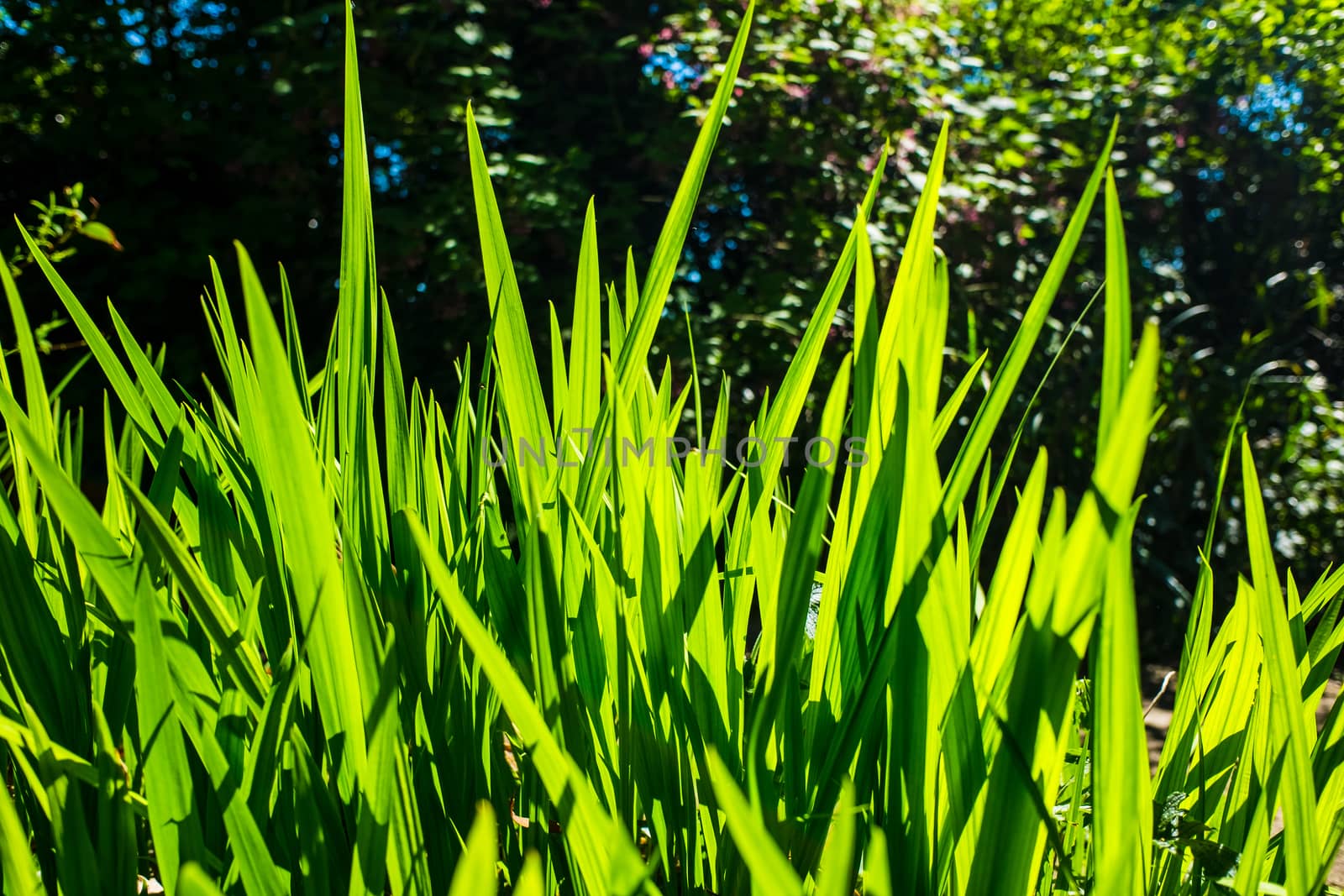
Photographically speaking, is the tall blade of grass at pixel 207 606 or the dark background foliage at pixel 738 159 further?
the dark background foliage at pixel 738 159

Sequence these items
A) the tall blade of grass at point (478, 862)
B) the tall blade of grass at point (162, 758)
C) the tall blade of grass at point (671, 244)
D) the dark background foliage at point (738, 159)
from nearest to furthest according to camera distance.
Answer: the tall blade of grass at point (478, 862), the tall blade of grass at point (162, 758), the tall blade of grass at point (671, 244), the dark background foliage at point (738, 159)

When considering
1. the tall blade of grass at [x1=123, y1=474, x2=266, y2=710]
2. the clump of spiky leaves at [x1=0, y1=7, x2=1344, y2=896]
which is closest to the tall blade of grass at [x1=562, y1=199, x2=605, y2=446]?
the clump of spiky leaves at [x1=0, y1=7, x2=1344, y2=896]

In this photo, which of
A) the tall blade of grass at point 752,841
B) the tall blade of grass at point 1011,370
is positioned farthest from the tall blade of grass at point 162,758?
the tall blade of grass at point 1011,370

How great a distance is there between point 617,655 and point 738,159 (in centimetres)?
328

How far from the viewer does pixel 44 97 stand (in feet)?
11.2

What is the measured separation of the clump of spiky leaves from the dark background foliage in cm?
260

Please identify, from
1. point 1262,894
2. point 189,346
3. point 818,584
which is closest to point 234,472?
point 818,584

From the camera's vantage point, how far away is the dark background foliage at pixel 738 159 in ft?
10.8

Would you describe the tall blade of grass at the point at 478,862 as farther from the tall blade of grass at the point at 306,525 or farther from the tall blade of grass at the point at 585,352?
the tall blade of grass at the point at 585,352

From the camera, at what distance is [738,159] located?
3.51 m

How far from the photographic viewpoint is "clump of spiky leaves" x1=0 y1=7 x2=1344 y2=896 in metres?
0.32

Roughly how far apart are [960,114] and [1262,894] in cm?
362

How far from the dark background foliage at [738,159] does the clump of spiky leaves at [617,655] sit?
2597 mm

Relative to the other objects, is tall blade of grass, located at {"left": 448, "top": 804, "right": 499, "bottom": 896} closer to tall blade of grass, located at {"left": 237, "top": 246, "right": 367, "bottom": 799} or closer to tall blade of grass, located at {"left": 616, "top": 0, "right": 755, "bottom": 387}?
tall blade of grass, located at {"left": 237, "top": 246, "right": 367, "bottom": 799}
